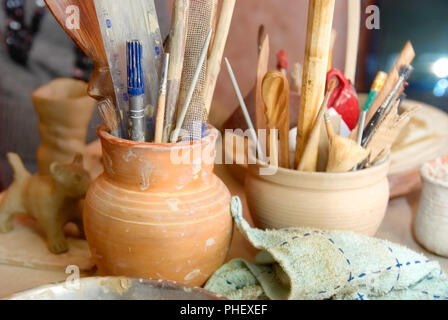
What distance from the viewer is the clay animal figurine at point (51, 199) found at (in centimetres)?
41

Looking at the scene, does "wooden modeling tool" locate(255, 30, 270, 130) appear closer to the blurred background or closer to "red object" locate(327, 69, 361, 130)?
"red object" locate(327, 69, 361, 130)

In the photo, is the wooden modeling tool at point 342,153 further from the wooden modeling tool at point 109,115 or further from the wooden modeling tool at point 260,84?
the wooden modeling tool at point 109,115

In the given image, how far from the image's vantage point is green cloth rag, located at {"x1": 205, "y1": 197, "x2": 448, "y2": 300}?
0.32 metres

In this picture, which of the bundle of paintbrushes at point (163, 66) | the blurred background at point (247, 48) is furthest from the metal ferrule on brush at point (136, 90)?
the blurred background at point (247, 48)

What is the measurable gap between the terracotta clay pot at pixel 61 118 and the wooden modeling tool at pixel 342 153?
25cm

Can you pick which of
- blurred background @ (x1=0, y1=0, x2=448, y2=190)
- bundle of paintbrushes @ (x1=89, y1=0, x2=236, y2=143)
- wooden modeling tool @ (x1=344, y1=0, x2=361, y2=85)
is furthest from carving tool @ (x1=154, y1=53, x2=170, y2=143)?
blurred background @ (x1=0, y1=0, x2=448, y2=190)

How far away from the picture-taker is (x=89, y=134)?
0.94 m

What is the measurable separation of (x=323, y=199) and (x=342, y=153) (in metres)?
0.04

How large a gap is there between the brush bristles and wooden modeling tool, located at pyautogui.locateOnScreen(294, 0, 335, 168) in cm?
14

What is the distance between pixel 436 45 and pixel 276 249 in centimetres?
67

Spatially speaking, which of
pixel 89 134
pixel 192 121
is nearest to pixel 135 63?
pixel 192 121

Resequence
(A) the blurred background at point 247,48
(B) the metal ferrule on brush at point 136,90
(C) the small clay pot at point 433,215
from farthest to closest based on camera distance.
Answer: (A) the blurred background at point 247,48 < (C) the small clay pot at point 433,215 < (B) the metal ferrule on brush at point 136,90

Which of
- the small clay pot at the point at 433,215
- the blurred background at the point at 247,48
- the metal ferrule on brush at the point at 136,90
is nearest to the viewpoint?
the metal ferrule on brush at the point at 136,90

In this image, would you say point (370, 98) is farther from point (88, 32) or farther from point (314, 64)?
point (88, 32)
